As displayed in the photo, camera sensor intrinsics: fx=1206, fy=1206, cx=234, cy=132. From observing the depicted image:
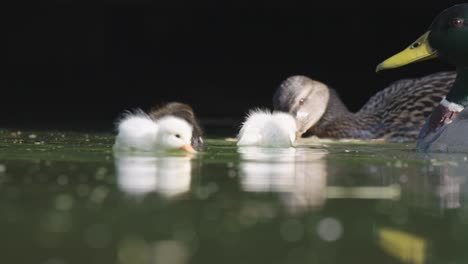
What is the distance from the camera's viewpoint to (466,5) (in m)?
7.96

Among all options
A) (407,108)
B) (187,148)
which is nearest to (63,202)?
(187,148)

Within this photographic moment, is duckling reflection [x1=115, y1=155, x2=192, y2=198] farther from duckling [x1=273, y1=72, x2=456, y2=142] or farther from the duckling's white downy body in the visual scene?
duckling [x1=273, y1=72, x2=456, y2=142]

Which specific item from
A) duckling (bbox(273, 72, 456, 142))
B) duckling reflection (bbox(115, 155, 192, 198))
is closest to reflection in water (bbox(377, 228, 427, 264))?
duckling reflection (bbox(115, 155, 192, 198))

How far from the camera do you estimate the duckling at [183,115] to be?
25.1 ft

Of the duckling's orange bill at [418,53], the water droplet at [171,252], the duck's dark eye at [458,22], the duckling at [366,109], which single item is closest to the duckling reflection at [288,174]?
the water droplet at [171,252]

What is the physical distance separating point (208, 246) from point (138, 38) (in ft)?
42.1

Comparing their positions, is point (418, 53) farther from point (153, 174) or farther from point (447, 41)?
point (153, 174)

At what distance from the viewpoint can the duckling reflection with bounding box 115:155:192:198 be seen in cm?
467

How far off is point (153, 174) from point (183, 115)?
9.06 feet

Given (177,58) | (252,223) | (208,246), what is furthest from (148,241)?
(177,58)

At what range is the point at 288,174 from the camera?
5.42 m

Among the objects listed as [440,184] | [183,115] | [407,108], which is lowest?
[440,184]

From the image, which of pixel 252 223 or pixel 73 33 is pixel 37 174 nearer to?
pixel 252 223

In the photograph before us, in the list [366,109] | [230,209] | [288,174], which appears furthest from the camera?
[366,109]
